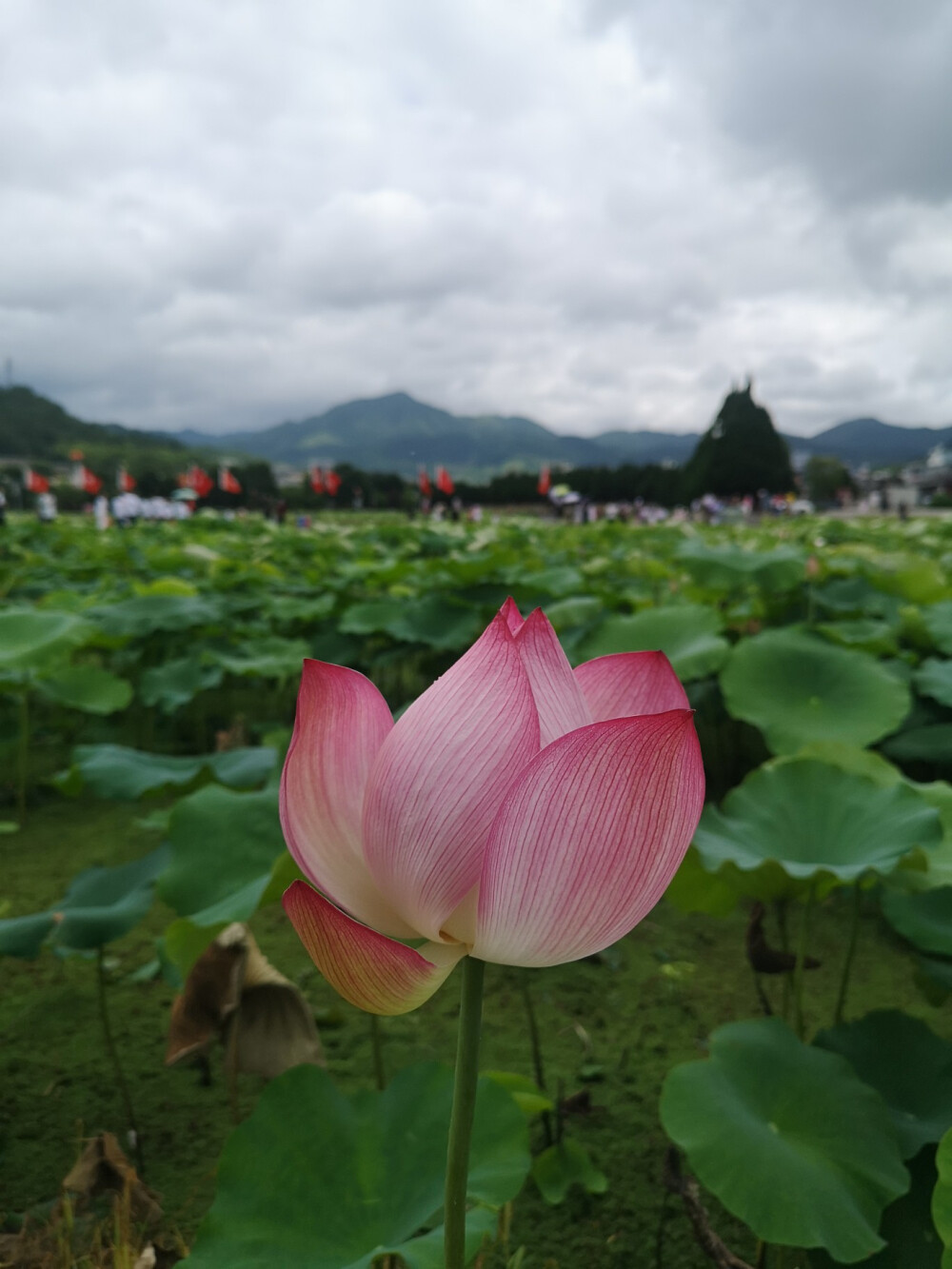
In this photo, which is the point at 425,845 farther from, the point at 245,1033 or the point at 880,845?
the point at 245,1033

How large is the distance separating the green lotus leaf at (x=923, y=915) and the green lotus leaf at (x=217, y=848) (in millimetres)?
726

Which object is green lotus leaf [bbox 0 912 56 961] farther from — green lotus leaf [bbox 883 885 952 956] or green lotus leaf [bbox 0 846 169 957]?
green lotus leaf [bbox 883 885 952 956]

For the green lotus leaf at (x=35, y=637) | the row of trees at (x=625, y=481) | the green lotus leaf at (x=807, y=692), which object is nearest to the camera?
the green lotus leaf at (x=807, y=692)

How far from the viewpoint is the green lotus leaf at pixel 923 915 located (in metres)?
0.95

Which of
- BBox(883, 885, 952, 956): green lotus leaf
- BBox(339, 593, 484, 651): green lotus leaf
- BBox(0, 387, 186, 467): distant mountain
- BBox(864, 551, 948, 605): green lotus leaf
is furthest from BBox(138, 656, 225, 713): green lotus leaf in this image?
BBox(0, 387, 186, 467): distant mountain

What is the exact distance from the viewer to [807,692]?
6.25ft

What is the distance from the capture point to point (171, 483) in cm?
3120

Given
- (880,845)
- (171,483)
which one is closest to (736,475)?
(171,483)

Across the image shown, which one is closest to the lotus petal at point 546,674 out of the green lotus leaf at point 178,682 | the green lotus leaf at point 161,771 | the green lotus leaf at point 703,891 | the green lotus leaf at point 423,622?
the green lotus leaf at point 703,891

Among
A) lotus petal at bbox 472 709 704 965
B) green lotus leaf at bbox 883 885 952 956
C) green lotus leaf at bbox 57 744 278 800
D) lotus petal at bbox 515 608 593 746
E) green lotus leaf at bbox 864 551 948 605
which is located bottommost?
green lotus leaf at bbox 57 744 278 800

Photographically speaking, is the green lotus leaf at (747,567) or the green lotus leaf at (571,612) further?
the green lotus leaf at (747,567)

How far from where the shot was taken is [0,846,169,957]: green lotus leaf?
3.26 feet

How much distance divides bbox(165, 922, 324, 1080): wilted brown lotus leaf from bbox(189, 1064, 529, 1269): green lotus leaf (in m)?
0.34

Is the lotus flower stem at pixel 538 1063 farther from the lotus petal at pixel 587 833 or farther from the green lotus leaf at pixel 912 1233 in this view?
the lotus petal at pixel 587 833
